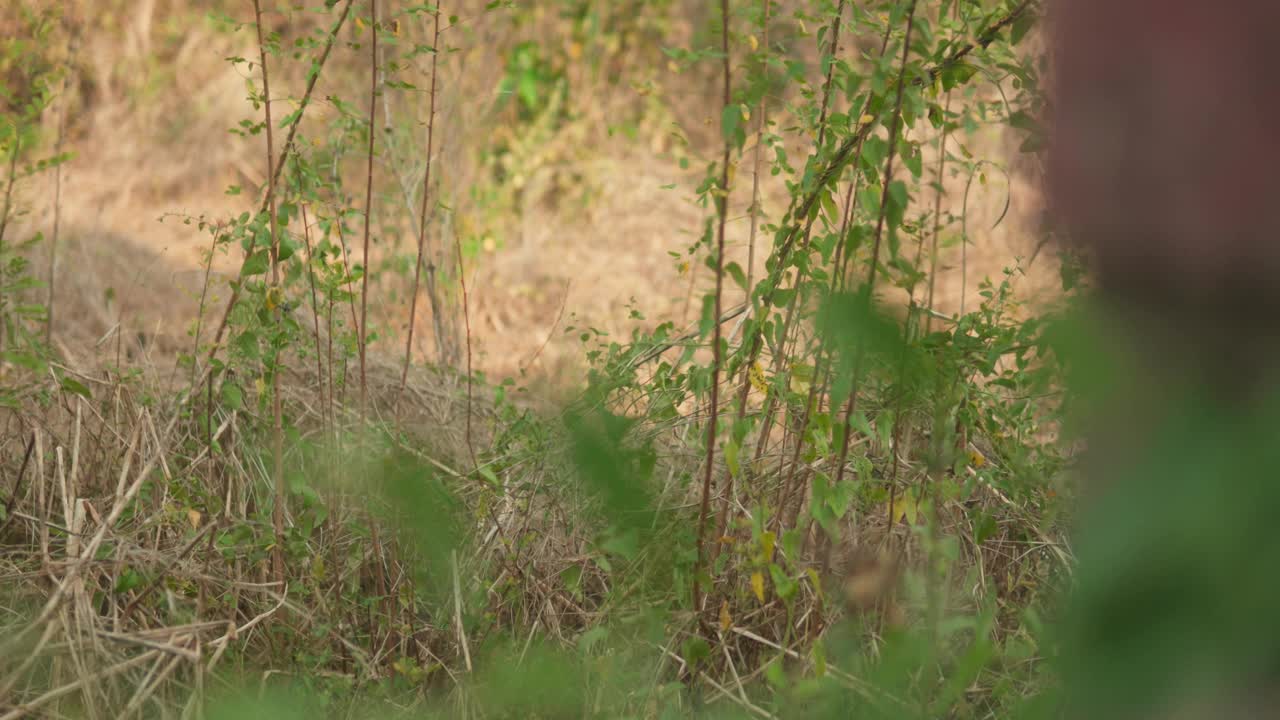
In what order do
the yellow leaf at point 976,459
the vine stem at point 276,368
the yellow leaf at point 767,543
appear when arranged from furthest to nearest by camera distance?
the yellow leaf at point 976,459 → the vine stem at point 276,368 → the yellow leaf at point 767,543

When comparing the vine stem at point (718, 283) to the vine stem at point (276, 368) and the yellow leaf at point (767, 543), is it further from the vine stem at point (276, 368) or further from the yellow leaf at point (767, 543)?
the vine stem at point (276, 368)

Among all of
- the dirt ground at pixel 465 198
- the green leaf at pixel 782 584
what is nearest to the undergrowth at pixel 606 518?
the green leaf at pixel 782 584

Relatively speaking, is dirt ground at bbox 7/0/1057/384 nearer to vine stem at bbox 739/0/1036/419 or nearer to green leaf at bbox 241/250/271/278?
green leaf at bbox 241/250/271/278

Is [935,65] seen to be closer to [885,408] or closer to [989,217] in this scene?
[885,408]

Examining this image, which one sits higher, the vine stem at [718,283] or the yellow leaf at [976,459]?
the vine stem at [718,283]

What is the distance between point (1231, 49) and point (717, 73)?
772cm

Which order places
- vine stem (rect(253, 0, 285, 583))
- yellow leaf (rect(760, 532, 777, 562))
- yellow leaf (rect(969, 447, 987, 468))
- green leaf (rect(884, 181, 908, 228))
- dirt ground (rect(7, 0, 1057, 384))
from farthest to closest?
dirt ground (rect(7, 0, 1057, 384)), yellow leaf (rect(969, 447, 987, 468)), vine stem (rect(253, 0, 285, 583)), yellow leaf (rect(760, 532, 777, 562)), green leaf (rect(884, 181, 908, 228))

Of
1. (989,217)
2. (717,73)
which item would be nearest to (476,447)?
(989,217)

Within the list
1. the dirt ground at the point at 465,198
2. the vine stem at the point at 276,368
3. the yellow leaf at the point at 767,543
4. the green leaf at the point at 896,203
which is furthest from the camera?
the dirt ground at the point at 465,198

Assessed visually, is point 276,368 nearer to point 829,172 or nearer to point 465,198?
point 829,172

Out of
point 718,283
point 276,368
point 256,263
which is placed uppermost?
point 718,283

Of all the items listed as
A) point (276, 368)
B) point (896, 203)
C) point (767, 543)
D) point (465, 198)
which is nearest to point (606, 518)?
point (767, 543)

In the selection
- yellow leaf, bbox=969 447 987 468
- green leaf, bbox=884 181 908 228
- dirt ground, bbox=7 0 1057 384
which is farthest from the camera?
dirt ground, bbox=7 0 1057 384

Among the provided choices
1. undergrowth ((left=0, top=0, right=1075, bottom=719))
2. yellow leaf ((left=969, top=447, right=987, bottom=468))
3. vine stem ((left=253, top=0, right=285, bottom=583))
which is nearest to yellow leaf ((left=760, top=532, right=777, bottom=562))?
undergrowth ((left=0, top=0, right=1075, bottom=719))
